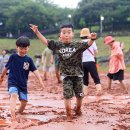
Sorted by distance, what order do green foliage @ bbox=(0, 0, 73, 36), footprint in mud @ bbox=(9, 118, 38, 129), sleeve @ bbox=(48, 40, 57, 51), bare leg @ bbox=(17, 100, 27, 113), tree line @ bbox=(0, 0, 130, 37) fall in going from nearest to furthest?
footprint in mud @ bbox=(9, 118, 38, 129) < sleeve @ bbox=(48, 40, 57, 51) < bare leg @ bbox=(17, 100, 27, 113) < tree line @ bbox=(0, 0, 130, 37) < green foliage @ bbox=(0, 0, 73, 36)

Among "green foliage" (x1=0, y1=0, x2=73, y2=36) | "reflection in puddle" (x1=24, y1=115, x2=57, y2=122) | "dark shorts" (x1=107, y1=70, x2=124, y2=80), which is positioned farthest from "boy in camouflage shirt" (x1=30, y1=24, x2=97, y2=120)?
"green foliage" (x1=0, y1=0, x2=73, y2=36)

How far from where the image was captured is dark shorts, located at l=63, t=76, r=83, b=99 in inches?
265

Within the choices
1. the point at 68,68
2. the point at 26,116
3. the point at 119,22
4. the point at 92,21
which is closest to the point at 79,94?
the point at 68,68

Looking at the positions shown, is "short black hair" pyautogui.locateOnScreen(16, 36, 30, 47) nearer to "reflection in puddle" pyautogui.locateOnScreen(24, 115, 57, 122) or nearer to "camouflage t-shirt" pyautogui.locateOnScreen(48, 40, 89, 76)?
"camouflage t-shirt" pyautogui.locateOnScreen(48, 40, 89, 76)

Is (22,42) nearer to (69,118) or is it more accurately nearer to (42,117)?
(42,117)

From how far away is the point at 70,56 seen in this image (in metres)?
6.80

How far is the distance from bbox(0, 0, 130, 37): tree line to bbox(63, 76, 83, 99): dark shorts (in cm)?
6627

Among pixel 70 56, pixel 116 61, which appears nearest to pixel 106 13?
pixel 116 61

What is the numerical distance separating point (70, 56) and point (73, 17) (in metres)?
76.9

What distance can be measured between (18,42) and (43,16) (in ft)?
260

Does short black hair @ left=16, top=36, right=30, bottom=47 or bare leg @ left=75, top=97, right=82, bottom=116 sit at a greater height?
short black hair @ left=16, top=36, right=30, bottom=47

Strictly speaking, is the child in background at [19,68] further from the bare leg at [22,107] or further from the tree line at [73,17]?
the tree line at [73,17]

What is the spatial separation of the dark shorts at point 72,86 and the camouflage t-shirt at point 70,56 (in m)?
0.10

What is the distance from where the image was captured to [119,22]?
75.1 m
